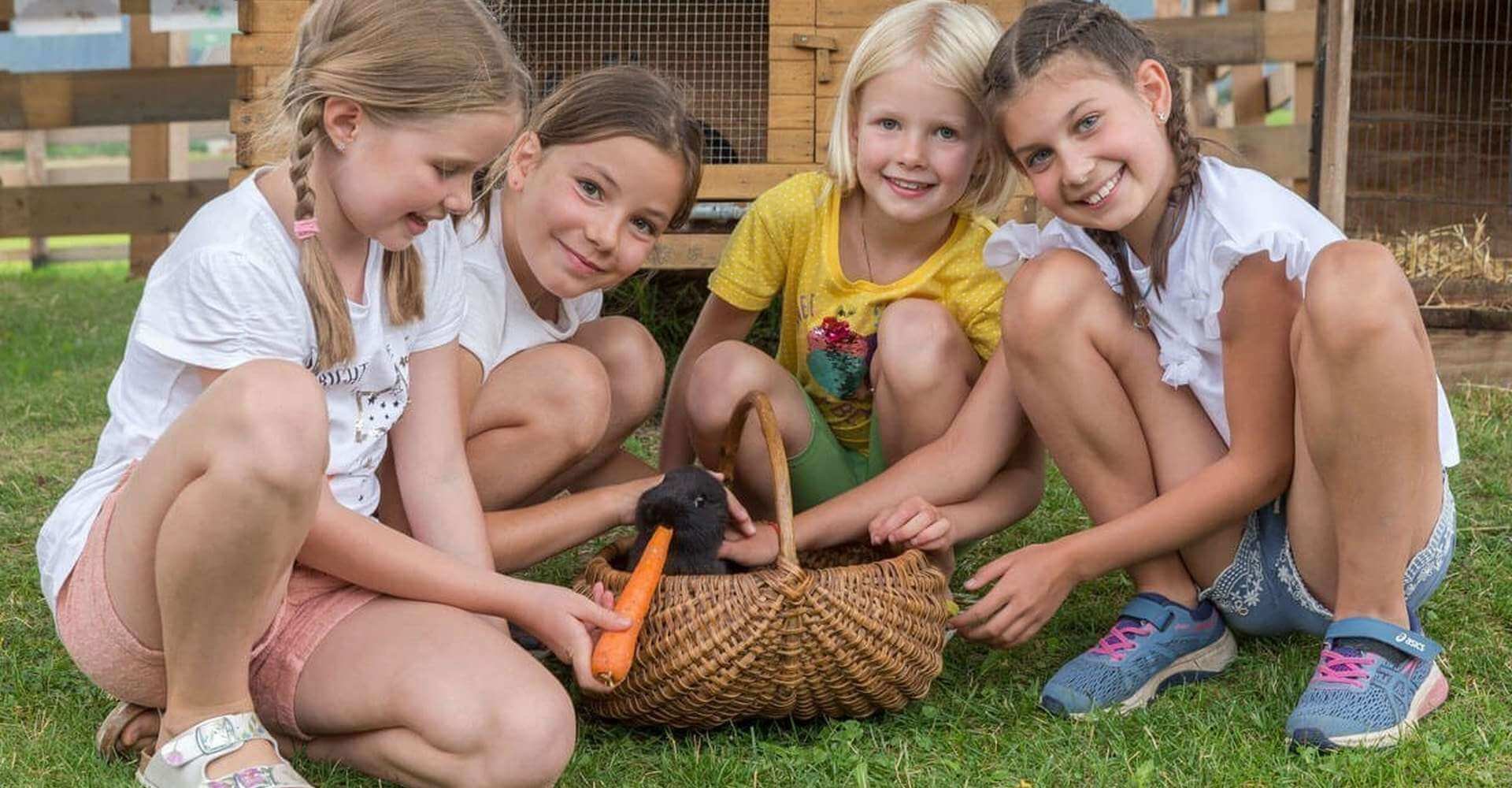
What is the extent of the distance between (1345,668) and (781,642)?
71 centimetres

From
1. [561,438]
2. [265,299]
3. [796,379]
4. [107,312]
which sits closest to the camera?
[265,299]

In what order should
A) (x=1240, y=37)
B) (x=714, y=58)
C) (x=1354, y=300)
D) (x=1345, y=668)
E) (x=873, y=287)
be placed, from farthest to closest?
1. (x=1240, y=37)
2. (x=714, y=58)
3. (x=873, y=287)
4. (x=1345, y=668)
5. (x=1354, y=300)

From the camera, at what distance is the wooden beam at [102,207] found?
281 inches

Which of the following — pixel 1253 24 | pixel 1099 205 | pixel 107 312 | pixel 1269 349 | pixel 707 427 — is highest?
pixel 1253 24

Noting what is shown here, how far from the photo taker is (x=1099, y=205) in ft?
6.79

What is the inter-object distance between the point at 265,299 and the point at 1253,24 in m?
5.13

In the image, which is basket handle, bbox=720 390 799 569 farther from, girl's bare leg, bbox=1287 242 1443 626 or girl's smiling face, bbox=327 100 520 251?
girl's bare leg, bbox=1287 242 1443 626

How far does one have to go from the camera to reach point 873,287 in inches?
97.3

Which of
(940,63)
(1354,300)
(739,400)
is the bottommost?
(739,400)

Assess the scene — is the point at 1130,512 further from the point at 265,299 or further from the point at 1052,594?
the point at 265,299

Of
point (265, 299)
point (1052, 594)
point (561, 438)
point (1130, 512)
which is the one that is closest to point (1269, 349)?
point (1130, 512)

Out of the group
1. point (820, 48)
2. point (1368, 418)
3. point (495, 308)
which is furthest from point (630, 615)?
point (820, 48)

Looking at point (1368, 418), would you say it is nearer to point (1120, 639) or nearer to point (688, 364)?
point (1120, 639)

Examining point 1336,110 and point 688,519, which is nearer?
point 688,519
